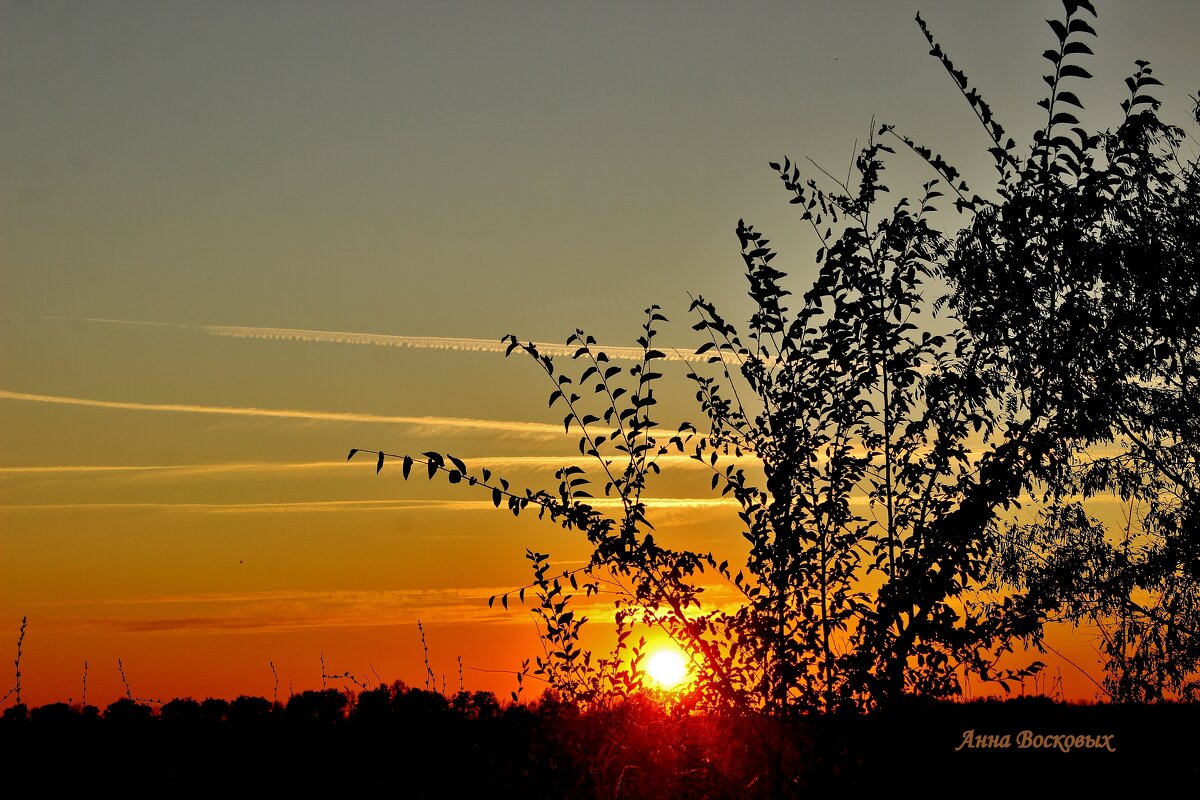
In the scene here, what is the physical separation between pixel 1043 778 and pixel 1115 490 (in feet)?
28.8

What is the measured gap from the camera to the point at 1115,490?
17.2 m

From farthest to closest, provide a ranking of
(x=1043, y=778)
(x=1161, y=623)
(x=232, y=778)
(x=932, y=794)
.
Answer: (x=1161, y=623)
(x=232, y=778)
(x=1043, y=778)
(x=932, y=794)

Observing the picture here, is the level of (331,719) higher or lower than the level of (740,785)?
higher

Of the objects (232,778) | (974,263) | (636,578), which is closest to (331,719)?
(232,778)

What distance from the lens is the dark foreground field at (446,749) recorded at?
7.66 metres

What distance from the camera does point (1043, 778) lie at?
981 cm

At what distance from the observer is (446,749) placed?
35.3ft

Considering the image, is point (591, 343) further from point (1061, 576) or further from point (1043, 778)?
point (1043, 778)

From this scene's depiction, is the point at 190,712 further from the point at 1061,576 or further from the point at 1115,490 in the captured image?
the point at 1115,490

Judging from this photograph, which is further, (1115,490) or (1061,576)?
(1115,490)

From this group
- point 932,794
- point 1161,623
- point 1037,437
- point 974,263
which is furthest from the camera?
point 1161,623

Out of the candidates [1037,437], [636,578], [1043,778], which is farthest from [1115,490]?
[636,578]

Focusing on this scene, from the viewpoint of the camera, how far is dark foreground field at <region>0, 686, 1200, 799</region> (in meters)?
7.66

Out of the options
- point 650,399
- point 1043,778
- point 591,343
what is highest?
point 591,343
